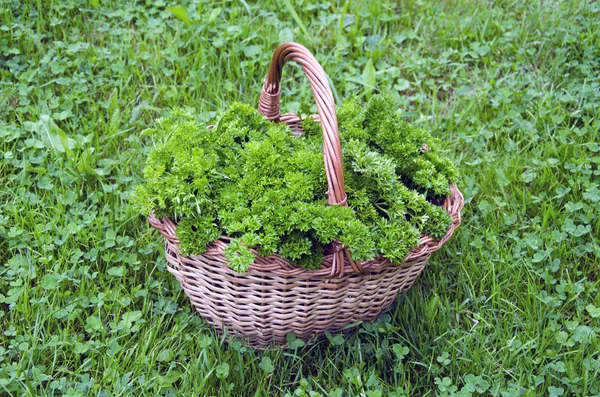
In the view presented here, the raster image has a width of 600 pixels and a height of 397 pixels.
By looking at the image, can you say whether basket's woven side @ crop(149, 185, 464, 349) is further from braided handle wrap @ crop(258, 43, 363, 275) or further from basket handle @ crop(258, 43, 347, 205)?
basket handle @ crop(258, 43, 347, 205)

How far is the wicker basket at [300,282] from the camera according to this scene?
6.40 feet

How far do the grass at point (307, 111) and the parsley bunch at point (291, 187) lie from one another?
0.46m

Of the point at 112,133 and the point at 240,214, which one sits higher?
the point at 240,214

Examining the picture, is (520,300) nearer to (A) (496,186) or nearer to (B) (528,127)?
(A) (496,186)

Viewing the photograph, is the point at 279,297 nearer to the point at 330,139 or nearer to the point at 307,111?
the point at 330,139

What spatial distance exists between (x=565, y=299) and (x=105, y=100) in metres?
2.18

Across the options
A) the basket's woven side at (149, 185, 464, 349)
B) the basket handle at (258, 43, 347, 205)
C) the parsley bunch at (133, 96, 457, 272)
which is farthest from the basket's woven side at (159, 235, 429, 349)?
the basket handle at (258, 43, 347, 205)

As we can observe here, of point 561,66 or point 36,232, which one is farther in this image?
point 561,66

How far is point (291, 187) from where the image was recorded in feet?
6.64

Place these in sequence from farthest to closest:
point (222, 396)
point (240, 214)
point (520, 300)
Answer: point (520, 300), point (222, 396), point (240, 214)

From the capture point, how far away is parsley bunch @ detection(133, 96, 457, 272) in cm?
193

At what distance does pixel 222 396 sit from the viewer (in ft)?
7.02

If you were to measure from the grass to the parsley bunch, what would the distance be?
459 millimetres

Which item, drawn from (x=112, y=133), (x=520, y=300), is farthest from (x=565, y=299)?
(x=112, y=133)
